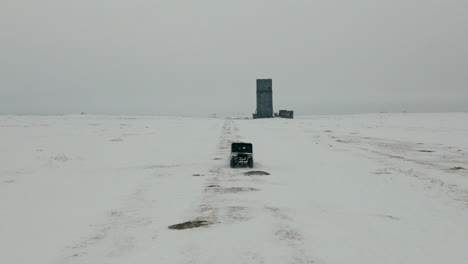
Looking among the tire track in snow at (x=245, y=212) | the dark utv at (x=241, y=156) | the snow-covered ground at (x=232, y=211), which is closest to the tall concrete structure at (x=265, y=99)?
the snow-covered ground at (x=232, y=211)

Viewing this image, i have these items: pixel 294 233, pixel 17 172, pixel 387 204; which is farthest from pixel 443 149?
pixel 17 172

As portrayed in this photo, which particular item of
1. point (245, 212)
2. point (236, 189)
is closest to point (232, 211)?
point (245, 212)

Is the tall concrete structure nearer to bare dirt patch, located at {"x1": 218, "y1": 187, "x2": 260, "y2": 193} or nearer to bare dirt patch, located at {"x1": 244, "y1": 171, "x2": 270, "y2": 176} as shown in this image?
bare dirt patch, located at {"x1": 244, "y1": 171, "x2": 270, "y2": 176}

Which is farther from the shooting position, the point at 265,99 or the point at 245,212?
the point at 265,99

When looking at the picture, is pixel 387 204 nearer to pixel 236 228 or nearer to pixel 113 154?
pixel 236 228

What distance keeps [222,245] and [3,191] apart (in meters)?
9.53

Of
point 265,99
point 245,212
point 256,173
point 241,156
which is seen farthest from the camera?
point 265,99

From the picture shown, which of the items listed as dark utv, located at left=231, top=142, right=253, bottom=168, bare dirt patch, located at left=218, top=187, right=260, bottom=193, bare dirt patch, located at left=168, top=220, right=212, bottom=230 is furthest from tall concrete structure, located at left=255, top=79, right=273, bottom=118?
bare dirt patch, located at left=168, top=220, right=212, bottom=230

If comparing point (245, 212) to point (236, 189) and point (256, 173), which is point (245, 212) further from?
point (256, 173)

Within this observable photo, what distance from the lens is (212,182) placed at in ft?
49.8

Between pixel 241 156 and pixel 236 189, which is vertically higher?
pixel 241 156

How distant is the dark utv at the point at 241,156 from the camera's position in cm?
1884

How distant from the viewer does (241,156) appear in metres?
18.9

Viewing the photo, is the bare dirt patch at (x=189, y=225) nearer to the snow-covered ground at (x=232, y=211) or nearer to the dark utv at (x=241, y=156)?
the snow-covered ground at (x=232, y=211)
